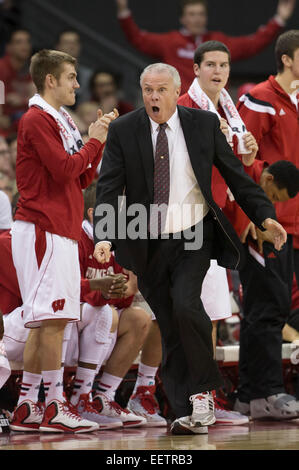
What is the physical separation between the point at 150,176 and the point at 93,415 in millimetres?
1486

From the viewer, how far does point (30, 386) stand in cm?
519

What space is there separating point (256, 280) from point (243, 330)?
348 millimetres

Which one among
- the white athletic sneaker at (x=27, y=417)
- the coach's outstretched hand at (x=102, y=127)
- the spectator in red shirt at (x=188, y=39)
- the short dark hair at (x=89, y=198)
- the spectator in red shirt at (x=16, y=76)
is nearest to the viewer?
the white athletic sneaker at (x=27, y=417)

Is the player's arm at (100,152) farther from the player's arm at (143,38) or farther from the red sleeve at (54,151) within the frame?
the player's arm at (143,38)

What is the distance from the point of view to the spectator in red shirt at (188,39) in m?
9.67

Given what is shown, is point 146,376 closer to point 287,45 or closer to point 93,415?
point 93,415

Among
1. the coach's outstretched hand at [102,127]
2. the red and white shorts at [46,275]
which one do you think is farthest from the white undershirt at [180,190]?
the red and white shorts at [46,275]

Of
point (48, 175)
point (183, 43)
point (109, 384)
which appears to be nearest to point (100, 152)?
point (48, 175)

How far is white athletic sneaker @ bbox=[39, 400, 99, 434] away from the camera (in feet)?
16.2

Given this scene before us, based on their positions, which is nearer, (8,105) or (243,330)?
(243,330)

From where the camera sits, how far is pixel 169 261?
4.89 metres

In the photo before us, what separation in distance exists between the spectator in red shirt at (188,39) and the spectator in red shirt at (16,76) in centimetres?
106
